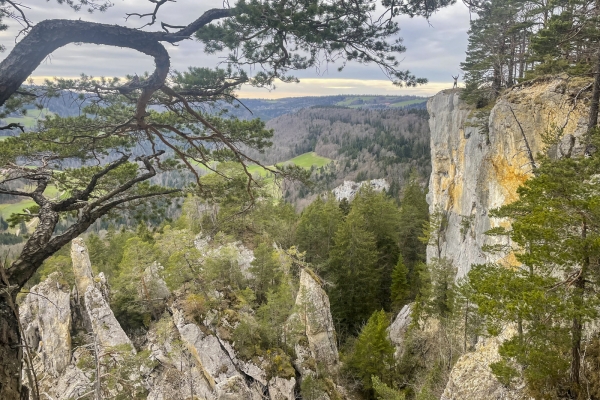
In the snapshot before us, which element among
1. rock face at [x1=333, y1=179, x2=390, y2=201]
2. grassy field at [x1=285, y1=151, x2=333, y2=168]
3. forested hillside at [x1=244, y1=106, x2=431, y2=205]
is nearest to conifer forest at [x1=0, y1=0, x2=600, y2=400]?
forested hillside at [x1=244, y1=106, x2=431, y2=205]

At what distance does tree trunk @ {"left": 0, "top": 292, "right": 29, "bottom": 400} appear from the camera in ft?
11.0

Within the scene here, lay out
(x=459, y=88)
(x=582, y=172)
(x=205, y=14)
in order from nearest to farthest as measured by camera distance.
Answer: (x=205, y=14) < (x=582, y=172) < (x=459, y=88)

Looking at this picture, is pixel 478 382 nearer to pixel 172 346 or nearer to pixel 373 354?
pixel 373 354

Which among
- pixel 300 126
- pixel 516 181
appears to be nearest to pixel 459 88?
pixel 516 181

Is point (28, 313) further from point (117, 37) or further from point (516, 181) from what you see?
point (516, 181)

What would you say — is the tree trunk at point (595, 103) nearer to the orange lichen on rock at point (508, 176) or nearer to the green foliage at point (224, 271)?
the orange lichen on rock at point (508, 176)

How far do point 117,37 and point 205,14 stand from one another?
1124 millimetres

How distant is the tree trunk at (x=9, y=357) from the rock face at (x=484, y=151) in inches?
505

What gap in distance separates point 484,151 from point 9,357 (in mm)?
18794

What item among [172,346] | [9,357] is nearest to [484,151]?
[172,346]

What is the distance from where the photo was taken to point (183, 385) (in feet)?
46.4

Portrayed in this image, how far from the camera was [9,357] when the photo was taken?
136 inches

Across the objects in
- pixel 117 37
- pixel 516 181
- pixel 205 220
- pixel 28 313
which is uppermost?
pixel 117 37

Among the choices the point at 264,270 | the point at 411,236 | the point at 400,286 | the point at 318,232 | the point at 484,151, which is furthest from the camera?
the point at 411,236
